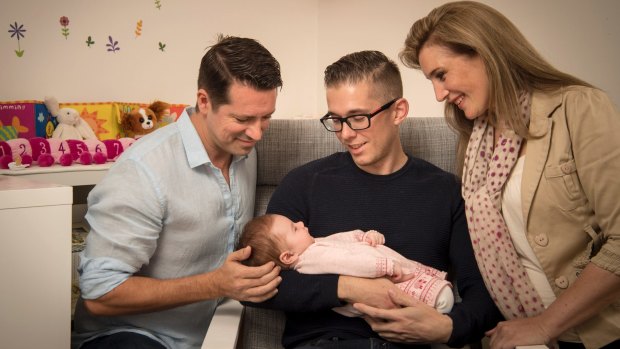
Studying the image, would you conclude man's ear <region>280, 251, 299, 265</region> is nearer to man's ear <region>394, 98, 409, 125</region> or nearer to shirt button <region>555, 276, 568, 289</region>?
man's ear <region>394, 98, 409, 125</region>

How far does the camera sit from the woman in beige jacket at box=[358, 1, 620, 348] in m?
1.32

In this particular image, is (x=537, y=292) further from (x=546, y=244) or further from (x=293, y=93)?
(x=293, y=93)

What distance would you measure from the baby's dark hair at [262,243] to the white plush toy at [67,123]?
1.48 metres

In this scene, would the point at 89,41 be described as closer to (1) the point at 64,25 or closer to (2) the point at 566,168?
(1) the point at 64,25

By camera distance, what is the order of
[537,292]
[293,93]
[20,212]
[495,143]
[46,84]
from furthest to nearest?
[293,93] < [46,84] < [495,143] < [537,292] < [20,212]

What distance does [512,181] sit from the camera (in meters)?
1.52

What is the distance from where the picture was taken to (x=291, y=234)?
1560 millimetres

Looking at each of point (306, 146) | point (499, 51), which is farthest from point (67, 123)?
point (499, 51)

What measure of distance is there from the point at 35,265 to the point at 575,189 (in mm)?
1284

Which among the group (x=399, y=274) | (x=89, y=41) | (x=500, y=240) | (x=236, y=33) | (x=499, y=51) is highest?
(x=236, y=33)

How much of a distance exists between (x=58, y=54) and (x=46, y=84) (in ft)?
0.53

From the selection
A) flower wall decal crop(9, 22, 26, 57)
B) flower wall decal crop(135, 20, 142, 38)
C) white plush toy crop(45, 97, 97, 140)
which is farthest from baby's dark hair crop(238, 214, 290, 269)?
flower wall decal crop(135, 20, 142, 38)

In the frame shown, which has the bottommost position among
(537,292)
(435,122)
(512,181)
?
(537,292)

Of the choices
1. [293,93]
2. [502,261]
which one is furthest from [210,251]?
[293,93]
